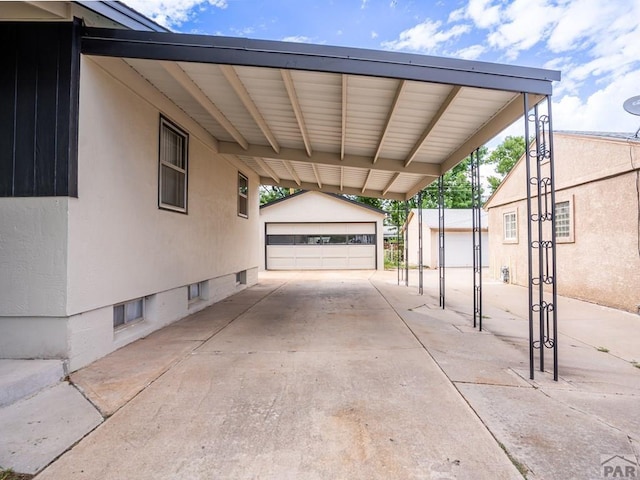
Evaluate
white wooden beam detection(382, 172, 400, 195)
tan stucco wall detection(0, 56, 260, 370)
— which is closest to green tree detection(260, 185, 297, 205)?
white wooden beam detection(382, 172, 400, 195)

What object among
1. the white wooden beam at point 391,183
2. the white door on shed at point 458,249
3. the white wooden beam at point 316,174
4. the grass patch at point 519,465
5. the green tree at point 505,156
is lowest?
the grass patch at point 519,465

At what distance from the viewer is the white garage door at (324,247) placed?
18141 millimetres

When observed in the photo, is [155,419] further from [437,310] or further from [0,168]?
[437,310]

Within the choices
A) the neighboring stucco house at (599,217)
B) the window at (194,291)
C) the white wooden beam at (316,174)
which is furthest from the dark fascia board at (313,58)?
the neighboring stucco house at (599,217)

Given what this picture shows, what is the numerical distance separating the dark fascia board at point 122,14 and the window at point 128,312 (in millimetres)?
3299

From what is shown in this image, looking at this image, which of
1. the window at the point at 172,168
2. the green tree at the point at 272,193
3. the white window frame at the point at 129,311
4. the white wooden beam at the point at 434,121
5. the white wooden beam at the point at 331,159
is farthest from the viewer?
the green tree at the point at 272,193

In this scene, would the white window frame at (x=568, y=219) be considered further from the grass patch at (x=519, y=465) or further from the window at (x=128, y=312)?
the window at (x=128, y=312)

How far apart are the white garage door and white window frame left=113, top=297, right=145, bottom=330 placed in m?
13.2

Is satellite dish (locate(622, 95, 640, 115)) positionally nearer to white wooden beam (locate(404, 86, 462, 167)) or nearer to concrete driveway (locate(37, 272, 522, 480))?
white wooden beam (locate(404, 86, 462, 167))

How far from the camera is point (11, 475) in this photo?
1902mm

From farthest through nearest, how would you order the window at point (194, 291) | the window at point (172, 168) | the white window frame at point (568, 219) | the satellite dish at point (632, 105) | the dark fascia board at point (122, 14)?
the white window frame at point (568, 219) → the window at point (194, 291) → the satellite dish at point (632, 105) → the window at point (172, 168) → the dark fascia board at point (122, 14)

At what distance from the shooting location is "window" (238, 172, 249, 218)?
31.8ft

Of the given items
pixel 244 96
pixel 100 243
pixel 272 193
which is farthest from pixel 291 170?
pixel 272 193

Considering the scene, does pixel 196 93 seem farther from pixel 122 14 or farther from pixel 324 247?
pixel 324 247
